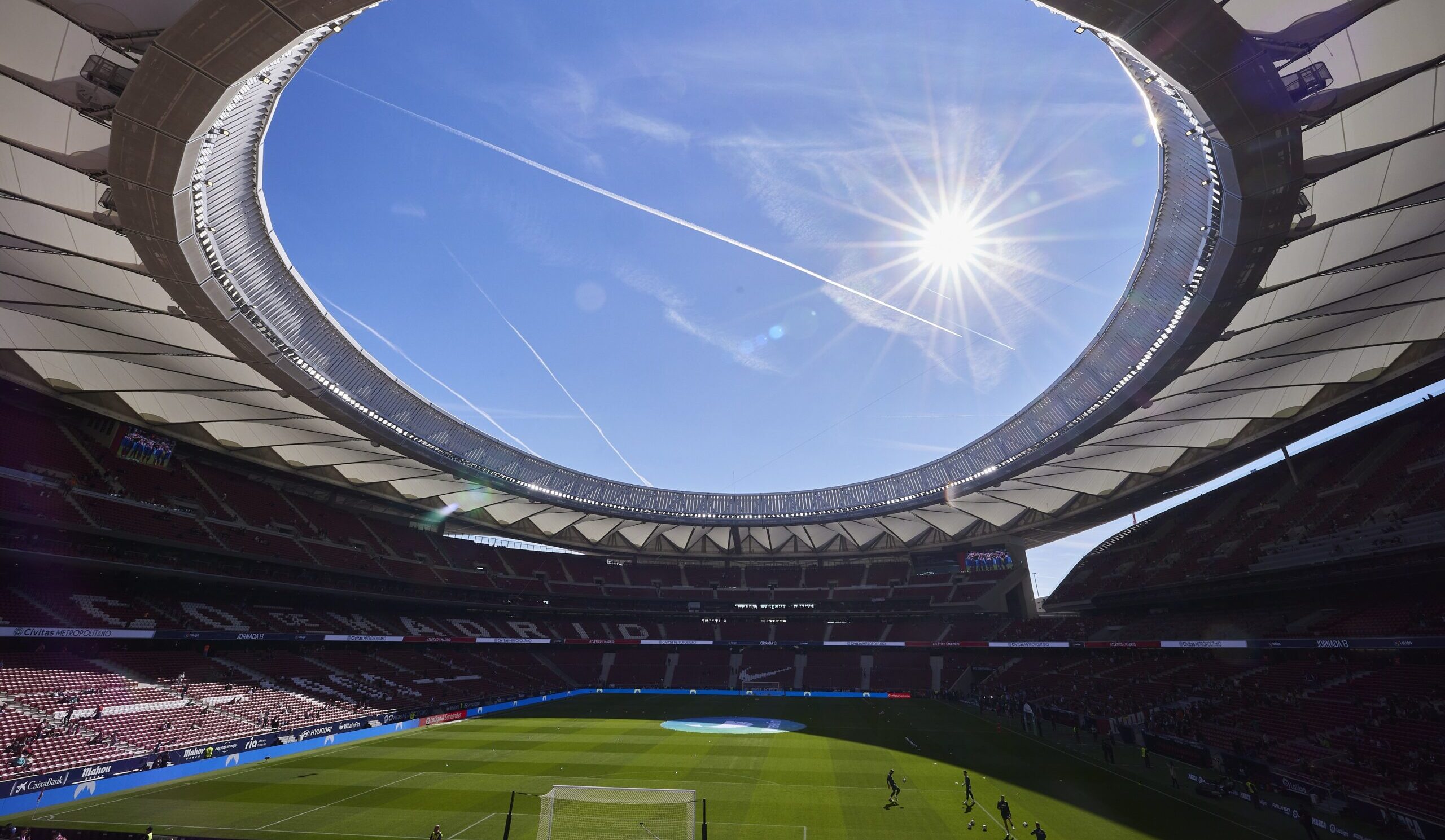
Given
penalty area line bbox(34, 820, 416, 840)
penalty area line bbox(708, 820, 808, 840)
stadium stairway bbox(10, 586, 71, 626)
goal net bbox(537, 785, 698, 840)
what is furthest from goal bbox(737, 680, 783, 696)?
stadium stairway bbox(10, 586, 71, 626)

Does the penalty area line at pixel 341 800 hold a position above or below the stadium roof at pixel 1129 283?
below

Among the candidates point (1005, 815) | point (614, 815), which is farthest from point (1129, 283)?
point (614, 815)

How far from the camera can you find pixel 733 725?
38.4 m

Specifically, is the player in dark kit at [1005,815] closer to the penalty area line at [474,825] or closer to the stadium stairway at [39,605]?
the penalty area line at [474,825]

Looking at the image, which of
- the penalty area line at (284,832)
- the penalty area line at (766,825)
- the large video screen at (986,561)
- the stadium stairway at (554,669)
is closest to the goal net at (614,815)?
the penalty area line at (766,825)

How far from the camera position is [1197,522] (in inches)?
1781

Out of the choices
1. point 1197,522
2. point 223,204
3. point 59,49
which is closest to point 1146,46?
point 59,49

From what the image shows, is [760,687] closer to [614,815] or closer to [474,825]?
[614,815]

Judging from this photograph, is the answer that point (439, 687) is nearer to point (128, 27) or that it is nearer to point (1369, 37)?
point (128, 27)

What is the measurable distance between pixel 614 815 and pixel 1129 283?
93.0ft

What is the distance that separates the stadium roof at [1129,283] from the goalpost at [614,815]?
65.0 ft

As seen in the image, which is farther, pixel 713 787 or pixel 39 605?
pixel 39 605

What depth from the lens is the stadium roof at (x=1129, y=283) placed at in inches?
550

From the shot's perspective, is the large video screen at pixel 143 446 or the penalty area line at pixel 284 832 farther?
the large video screen at pixel 143 446
